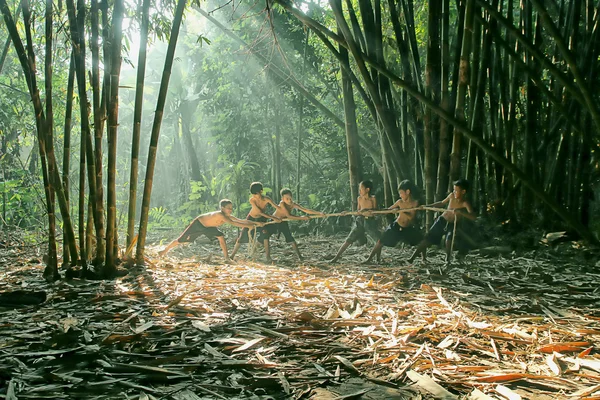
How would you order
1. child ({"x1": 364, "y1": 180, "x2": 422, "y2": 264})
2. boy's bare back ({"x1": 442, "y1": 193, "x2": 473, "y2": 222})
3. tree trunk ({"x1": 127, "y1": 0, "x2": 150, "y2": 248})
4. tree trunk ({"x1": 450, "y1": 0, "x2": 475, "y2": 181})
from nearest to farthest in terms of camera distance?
tree trunk ({"x1": 127, "y1": 0, "x2": 150, "y2": 248}), tree trunk ({"x1": 450, "y1": 0, "x2": 475, "y2": 181}), boy's bare back ({"x1": 442, "y1": 193, "x2": 473, "y2": 222}), child ({"x1": 364, "y1": 180, "x2": 422, "y2": 264})

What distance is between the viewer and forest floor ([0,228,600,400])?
1.49m

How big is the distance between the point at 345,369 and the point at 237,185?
27.5ft

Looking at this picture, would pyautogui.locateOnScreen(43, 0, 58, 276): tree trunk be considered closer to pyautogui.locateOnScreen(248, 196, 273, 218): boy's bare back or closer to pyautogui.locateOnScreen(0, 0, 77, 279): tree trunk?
pyautogui.locateOnScreen(0, 0, 77, 279): tree trunk

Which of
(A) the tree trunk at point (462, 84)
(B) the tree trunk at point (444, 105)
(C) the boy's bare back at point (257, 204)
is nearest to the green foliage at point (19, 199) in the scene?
(C) the boy's bare back at point (257, 204)

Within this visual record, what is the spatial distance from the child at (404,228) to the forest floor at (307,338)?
3.67ft

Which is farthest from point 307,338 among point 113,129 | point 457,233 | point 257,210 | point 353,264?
point 257,210

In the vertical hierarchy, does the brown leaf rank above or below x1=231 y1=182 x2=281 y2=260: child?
below

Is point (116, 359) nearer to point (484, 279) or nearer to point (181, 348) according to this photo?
point (181, 348)

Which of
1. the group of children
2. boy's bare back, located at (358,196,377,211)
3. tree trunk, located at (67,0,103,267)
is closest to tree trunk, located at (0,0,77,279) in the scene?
tree trunk, located at (67,0,103,267)

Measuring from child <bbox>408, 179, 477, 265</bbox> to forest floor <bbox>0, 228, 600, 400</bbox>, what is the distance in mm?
785

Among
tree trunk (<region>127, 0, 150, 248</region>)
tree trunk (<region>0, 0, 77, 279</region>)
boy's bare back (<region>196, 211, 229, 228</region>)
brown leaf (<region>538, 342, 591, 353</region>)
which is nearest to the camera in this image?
brown leaf (<region>538, 342, 591, 353</region>)

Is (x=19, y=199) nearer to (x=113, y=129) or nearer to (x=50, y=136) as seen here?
(x=50, y=136)

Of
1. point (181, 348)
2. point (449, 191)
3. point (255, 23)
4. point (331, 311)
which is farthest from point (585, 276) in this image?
point (255, 23)

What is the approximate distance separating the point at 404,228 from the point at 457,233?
1.68ft
